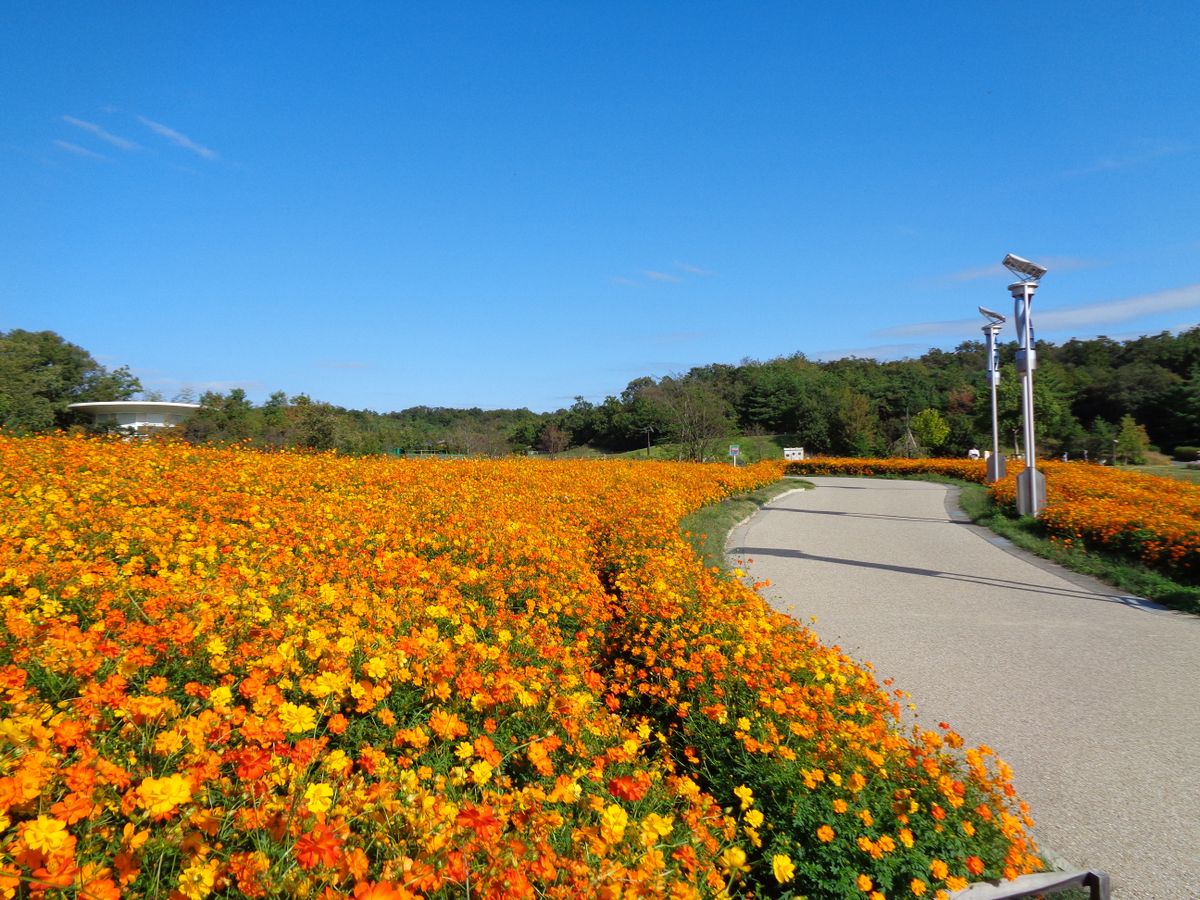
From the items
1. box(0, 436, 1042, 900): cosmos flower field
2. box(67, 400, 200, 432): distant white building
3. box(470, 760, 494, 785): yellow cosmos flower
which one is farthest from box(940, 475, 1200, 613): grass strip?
box(67, 400, 200, 432): distant white building

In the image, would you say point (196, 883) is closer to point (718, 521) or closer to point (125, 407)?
point (718, 521)

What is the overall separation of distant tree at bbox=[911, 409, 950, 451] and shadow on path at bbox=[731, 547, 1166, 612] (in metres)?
34.8

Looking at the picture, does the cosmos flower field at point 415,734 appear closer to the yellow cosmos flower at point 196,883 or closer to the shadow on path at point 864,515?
the yellow cosmos flower at point 196,883

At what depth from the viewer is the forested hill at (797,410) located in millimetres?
22688

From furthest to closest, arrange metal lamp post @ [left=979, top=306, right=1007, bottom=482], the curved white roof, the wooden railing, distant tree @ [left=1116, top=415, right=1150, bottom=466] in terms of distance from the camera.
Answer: distant tree @ [left=1116, top=415, right=1150, bottom=466]
the curved white roof
metal lamp post @ [left=979, top=306, right=1007, bottom=482]
the wooden railing

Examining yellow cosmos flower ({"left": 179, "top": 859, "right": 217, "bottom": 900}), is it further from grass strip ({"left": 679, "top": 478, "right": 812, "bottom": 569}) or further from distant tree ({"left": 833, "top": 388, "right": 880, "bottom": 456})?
distant tree ({"left": 833, "top": 388, "right": 880, "bottom": 456})

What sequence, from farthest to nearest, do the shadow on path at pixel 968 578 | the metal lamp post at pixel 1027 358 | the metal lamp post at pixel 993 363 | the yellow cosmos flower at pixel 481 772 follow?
the metal lamp post at pixel 993 363 → the metal lamp post at pixel 1027 358 → the shadow on path at pixel 968 578 → the yellow cosmos flower at pixel 481 772

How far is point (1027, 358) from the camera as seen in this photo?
38.1 ft

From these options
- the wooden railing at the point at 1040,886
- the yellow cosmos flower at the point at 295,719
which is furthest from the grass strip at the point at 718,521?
the yellow cosmos flower at the point at 295,719

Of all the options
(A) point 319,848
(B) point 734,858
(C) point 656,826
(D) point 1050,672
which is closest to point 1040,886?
(B) point 734,858

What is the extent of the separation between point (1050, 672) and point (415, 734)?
4400 mm

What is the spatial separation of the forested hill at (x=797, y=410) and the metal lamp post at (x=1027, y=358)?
14402mm

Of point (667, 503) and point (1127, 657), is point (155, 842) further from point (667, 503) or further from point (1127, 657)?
point (667, 503)

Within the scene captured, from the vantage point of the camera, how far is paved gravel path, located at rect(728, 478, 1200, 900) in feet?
9.48
